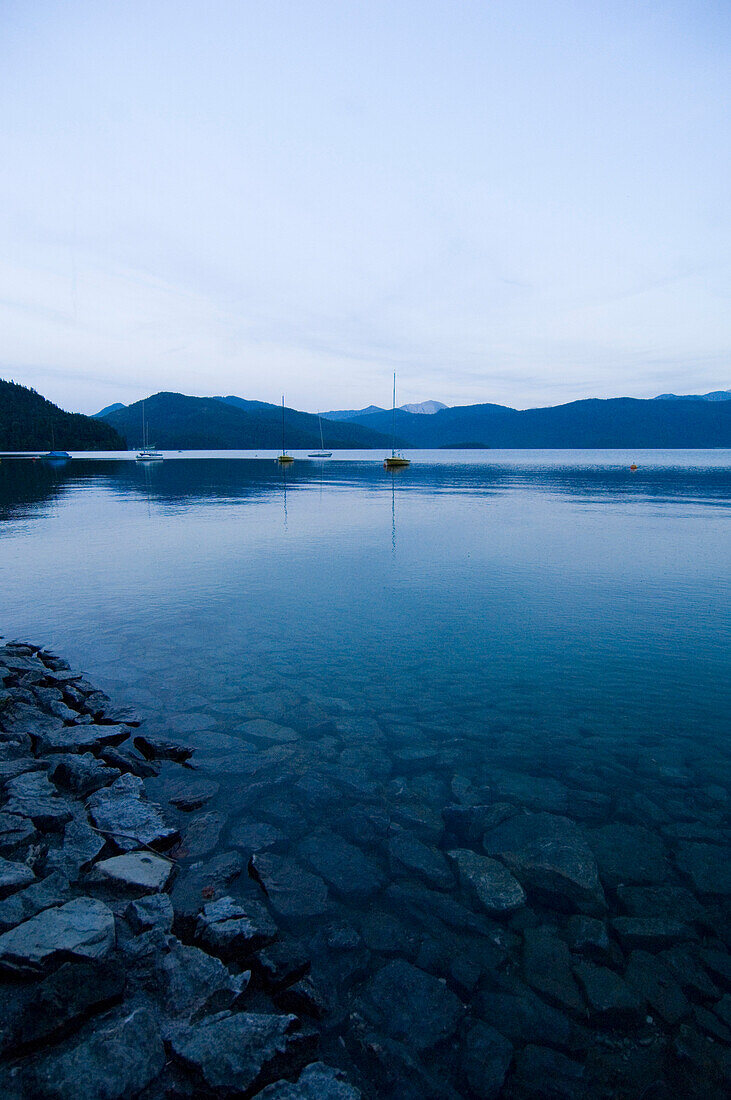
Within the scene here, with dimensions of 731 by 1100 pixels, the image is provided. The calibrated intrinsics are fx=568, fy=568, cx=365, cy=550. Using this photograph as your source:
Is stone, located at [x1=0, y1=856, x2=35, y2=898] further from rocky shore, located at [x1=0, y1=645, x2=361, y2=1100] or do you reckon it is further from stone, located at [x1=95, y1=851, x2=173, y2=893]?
stone, located at [x1=95, y1=851, x2=173, y2=893]

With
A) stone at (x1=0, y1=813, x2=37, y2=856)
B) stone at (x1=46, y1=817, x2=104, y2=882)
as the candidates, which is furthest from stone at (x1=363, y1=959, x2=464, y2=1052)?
stone at (x1=0, y1=813, x2=37, y2=856)

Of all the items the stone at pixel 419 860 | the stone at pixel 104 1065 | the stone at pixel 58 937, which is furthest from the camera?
the stone at pixel 419 860

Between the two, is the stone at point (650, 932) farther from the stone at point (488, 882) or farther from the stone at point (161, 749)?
the stone at point (161, 749)

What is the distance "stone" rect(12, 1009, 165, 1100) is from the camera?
420 cm

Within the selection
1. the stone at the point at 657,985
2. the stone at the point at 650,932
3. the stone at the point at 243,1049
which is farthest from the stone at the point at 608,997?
the stone at the point at 243,1049

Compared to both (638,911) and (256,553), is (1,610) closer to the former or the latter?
(256,553)

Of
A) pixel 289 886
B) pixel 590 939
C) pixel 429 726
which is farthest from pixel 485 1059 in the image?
pixel 429 726

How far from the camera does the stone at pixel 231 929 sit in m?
5.69

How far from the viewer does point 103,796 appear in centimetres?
820

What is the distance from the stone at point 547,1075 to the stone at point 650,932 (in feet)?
5.32

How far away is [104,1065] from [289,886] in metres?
2.78

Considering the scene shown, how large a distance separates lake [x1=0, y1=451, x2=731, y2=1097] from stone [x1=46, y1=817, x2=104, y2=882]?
1083mm

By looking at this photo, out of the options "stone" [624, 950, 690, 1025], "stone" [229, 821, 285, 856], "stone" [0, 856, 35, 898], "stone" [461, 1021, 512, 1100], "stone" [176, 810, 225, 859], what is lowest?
"stone" [624, 950, 690, 1025]

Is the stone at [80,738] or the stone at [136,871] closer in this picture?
the stone at [136,871]
